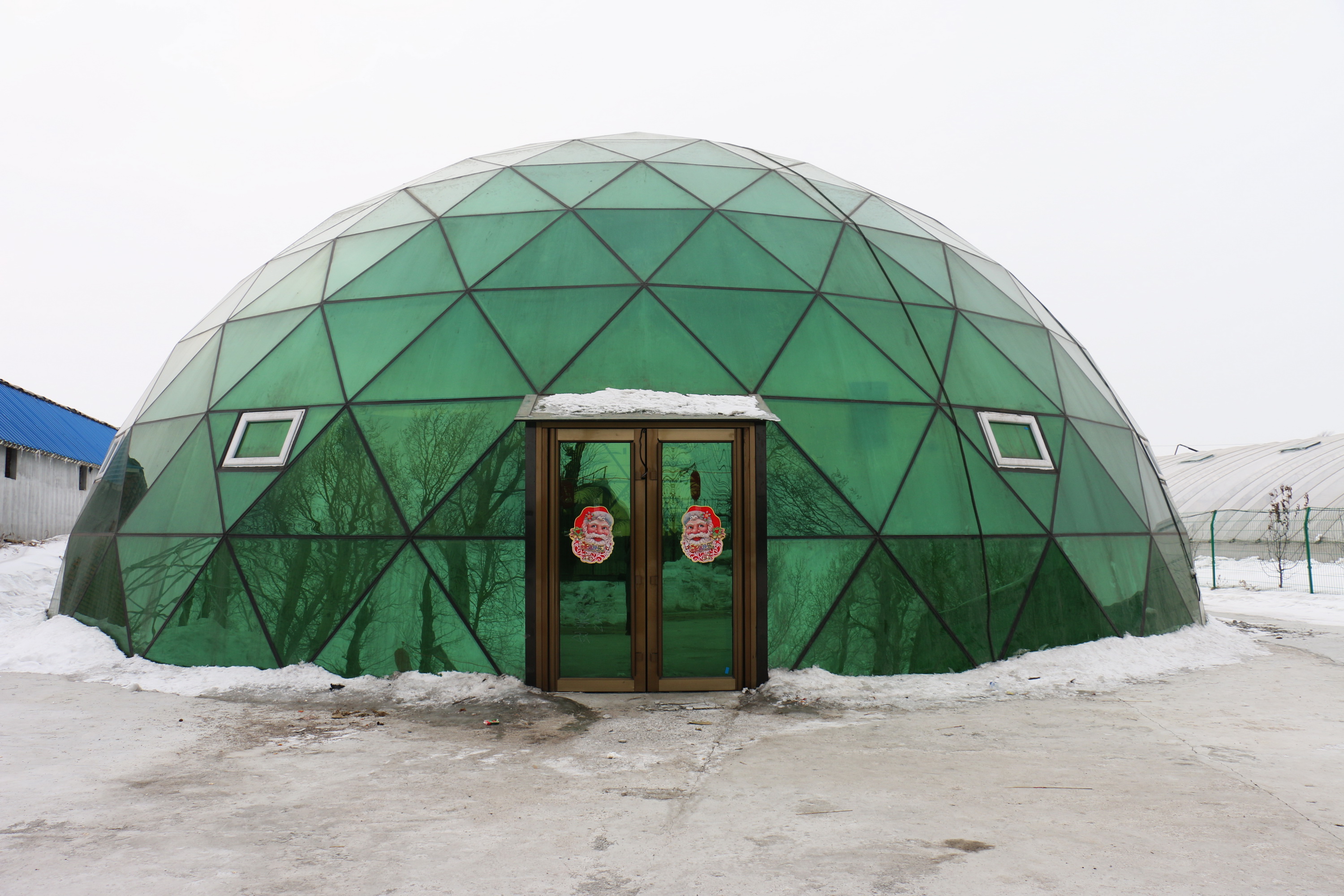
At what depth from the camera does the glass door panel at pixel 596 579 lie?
7812 millimetres

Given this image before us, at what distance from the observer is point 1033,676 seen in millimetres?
8086

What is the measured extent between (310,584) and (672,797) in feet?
15.8

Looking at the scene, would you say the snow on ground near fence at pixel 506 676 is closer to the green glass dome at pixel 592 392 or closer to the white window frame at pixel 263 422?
the green glass dome at pixel 592 392

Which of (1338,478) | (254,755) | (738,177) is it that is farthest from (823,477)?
(1338,478)

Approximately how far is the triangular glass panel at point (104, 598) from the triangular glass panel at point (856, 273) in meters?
8.47

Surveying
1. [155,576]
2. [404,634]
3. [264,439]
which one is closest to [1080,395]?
[404,634]

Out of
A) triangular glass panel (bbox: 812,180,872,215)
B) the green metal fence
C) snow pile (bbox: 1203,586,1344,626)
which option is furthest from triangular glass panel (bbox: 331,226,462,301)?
the green metal fence

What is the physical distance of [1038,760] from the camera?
5594 mm

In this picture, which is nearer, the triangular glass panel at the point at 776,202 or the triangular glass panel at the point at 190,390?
the triangular glass panel at the point at 190,390

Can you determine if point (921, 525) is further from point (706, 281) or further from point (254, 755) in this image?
point (254, 755)

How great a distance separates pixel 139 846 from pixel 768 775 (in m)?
3.47

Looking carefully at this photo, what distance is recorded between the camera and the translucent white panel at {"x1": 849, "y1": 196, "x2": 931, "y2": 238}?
1075 cm


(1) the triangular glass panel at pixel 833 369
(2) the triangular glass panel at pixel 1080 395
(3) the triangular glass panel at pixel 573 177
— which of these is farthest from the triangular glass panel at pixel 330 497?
(2) the triangular glass panel at pixel 1080 395

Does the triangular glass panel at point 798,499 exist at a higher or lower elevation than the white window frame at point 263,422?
lower
